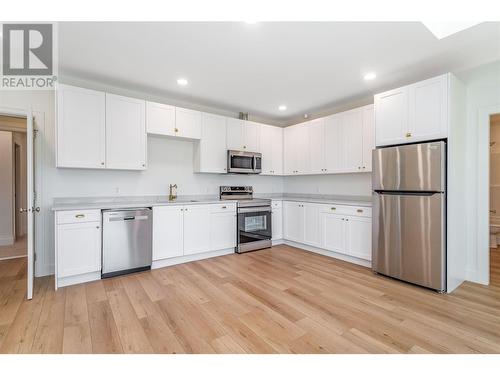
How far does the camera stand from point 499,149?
511cm

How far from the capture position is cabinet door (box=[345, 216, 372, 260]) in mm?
3523

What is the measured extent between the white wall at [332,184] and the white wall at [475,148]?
130 cm

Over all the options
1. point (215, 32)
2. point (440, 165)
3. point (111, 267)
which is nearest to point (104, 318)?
point (111, 267)

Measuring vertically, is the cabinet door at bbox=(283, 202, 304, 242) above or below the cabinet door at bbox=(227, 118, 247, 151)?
below

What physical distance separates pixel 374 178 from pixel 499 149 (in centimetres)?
401

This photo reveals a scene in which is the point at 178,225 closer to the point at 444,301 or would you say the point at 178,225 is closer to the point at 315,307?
the point at 315,307

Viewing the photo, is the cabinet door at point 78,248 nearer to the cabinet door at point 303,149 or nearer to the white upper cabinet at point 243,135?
the white upper cabinet at point 243,135

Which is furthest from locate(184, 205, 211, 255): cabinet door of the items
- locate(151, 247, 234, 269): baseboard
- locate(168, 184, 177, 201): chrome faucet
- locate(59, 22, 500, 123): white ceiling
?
locate(59, 22, 500, 123): white ceiling

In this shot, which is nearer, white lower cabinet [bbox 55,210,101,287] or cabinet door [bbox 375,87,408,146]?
white lower cabinet [bbox 55,210,101,287]

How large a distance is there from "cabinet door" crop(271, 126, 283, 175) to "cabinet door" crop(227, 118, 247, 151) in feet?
2.47

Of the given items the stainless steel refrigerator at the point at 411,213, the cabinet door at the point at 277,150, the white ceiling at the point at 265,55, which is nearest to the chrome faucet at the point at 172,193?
the white ceiling at the point at 265,55

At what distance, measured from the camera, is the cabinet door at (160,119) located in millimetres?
3707

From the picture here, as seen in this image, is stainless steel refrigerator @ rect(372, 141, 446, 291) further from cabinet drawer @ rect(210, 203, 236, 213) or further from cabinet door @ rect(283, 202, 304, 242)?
cabinet drawer @ rect(210, 203, 236, 213)

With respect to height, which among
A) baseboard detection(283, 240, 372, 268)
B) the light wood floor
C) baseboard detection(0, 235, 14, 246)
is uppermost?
baseboard detection(0, 235, 14, 246)
